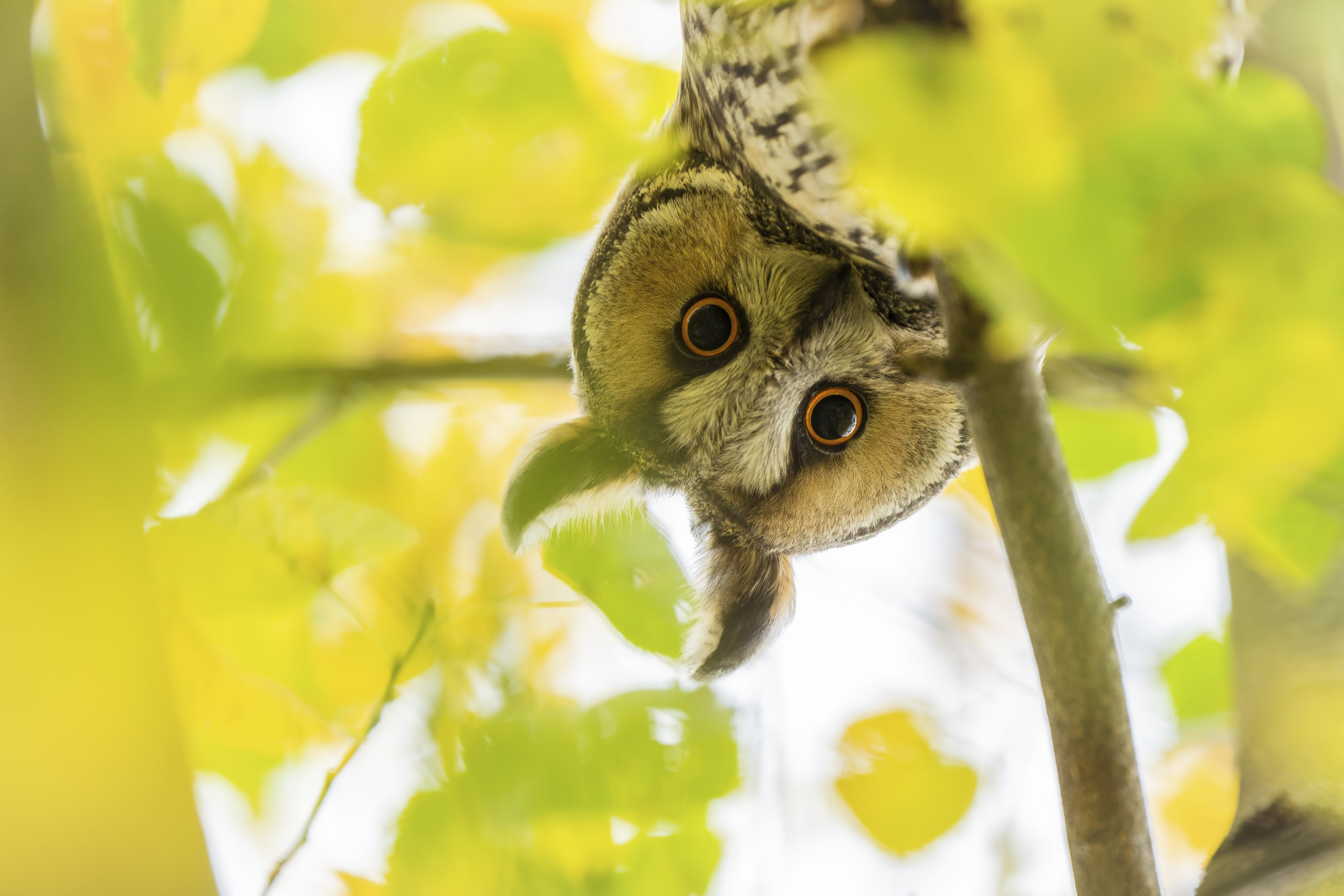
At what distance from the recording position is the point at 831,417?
174 centimetres

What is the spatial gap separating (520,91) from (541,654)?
0.97m

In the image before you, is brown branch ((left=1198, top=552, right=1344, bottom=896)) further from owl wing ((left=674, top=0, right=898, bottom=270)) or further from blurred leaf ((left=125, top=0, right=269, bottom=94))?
blurred leaf ((left=125, top=0, right=269, bottom=94))

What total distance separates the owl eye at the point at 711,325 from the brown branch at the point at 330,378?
0.61 meters

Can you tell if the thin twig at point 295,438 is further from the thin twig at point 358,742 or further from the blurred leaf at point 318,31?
the blurred leaf at point 318,31

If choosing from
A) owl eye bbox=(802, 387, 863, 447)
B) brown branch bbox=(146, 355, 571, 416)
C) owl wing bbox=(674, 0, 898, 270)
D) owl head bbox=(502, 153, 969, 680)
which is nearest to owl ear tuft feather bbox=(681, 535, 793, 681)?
owl head bbox=(502, 153, 969, 680)

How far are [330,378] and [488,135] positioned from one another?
27.8 inches

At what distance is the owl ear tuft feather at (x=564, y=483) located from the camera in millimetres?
1677

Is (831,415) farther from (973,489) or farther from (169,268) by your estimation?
(169,268)

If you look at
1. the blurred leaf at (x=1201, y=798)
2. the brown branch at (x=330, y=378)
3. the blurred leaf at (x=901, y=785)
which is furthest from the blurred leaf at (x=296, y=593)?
the blurred leaf at (x=1201, y=798)

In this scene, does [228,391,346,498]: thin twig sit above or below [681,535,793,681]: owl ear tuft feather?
above

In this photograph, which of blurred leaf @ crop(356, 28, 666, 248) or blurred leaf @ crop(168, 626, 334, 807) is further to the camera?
blurred leaf @ crop(168, 626, 334, 807)

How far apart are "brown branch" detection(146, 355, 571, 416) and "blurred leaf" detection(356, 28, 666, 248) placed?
373mm

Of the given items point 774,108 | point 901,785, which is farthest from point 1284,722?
point 774,108

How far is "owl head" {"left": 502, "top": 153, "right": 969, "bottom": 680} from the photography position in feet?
5.32
